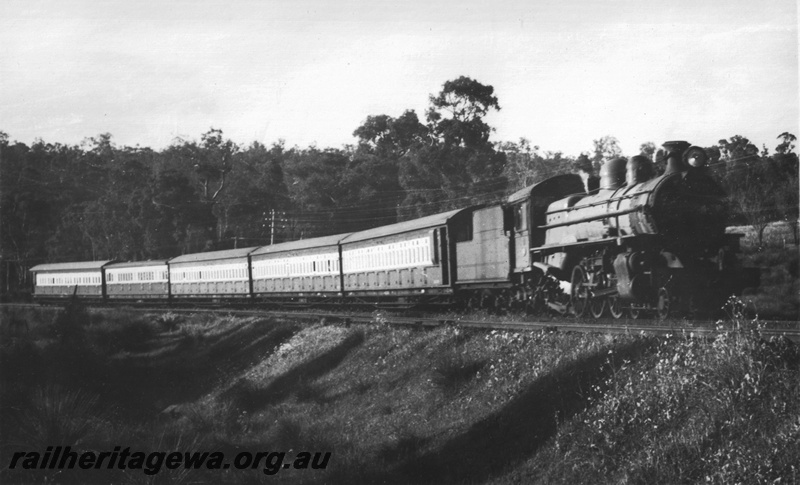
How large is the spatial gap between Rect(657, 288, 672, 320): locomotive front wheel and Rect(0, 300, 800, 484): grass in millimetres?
3049

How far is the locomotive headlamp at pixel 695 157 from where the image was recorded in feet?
49.3

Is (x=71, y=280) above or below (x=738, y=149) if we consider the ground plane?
below

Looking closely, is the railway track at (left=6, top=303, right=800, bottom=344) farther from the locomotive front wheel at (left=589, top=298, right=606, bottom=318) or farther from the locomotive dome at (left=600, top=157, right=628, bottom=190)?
the locomotive dome at (left=600, top=157, right=628, bottom=190)

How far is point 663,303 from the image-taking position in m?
14.3

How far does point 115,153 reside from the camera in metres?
90.2

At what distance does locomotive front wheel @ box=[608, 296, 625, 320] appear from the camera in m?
15.6

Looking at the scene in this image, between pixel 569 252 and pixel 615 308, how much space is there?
5.74 ft

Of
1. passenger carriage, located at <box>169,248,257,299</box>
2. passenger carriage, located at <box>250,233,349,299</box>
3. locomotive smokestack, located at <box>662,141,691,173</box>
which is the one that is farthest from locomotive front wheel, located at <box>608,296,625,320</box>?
passenger carriage, located at <box>169,248,257,299</box>

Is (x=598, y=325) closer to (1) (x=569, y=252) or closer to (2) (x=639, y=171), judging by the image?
(1) (x=569, y=252)

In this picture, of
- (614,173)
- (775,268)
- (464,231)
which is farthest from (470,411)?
(775,268)

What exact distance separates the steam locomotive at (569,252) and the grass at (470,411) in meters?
3.31

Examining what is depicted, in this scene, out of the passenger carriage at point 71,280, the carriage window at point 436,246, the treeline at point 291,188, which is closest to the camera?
the carriage window at point 436,246

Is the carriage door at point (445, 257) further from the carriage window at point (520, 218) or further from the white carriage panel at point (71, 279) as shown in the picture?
the white carriage panel at point (71, 279)

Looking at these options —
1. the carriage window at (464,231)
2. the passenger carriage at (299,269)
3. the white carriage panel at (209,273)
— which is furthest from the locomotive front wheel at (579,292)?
the white carriage panel at (209,273)
